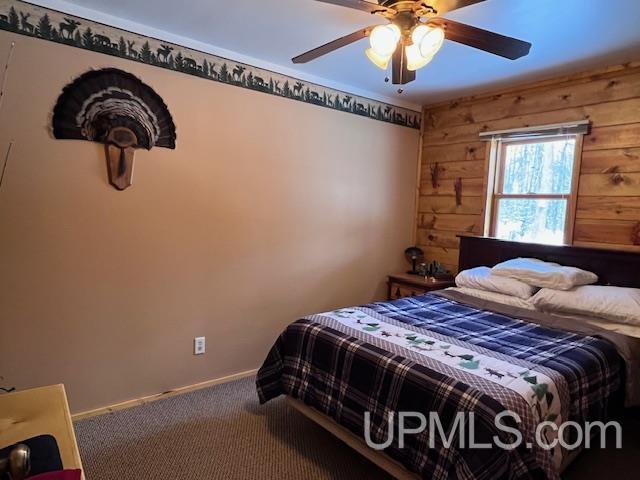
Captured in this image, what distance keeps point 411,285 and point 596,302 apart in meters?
1.47

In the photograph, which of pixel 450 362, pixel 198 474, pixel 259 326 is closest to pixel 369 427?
pixel 450 362

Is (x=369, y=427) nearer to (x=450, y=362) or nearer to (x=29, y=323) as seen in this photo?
(x=450, y=362)

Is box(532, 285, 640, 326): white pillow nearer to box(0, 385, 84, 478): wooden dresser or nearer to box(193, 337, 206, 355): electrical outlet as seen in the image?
box(193, 337, 206, 355): electrical outlet

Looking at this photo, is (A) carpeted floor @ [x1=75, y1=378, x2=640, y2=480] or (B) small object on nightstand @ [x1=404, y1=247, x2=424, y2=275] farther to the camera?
(B) small object on nightstand @ [x1=404, y1=247, x2=424, y2=275]

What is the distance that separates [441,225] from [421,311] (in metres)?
1.59

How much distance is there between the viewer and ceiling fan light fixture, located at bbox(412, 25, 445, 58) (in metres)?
1.63

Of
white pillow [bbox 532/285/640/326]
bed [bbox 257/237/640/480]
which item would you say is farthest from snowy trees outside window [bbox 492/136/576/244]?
white pillow [bbox 532/285/640/326]

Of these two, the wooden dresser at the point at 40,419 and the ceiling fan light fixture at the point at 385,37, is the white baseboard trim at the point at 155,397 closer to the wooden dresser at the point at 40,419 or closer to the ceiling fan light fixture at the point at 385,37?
the wooden dresser at the point at 40,419

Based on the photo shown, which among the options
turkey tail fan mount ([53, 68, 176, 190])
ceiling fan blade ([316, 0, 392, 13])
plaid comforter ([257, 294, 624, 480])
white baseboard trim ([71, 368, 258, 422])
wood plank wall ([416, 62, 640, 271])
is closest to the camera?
plaid comforter ([257, 294, 624, 480])

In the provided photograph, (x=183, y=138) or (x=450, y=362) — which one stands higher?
(x=183, y=138)

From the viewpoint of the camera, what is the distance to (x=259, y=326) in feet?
10.1

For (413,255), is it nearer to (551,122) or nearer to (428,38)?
(551,122)

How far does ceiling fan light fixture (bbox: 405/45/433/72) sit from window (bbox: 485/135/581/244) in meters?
1.82

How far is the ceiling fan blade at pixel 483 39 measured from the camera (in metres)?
1.63
